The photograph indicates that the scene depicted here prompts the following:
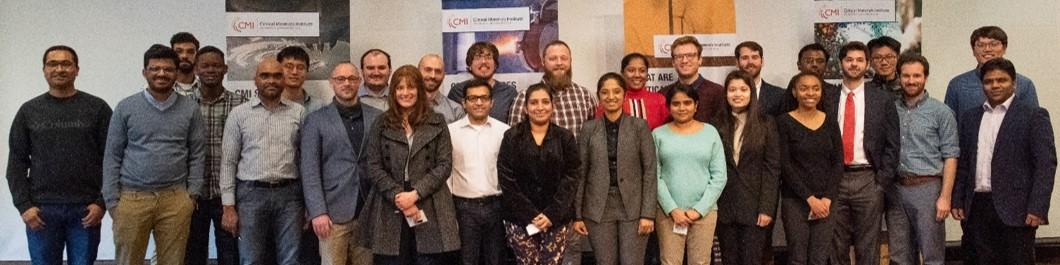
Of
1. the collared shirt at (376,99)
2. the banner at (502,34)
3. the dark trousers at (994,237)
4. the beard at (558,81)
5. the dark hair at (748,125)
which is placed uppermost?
the banner at (502,34)

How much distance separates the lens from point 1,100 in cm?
545

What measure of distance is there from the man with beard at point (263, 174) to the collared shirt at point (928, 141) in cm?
325

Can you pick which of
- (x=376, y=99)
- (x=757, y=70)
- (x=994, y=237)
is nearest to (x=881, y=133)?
(x=994, y=237)

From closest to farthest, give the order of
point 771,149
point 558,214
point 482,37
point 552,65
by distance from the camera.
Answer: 1. point 558,214
2. point 771,149
3. point 552,65
4. point 482,37

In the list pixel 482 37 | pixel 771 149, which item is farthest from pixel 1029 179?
pixel 482 37

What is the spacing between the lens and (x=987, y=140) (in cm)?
404

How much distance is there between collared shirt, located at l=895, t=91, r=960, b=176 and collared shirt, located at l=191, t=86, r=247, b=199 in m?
3.72

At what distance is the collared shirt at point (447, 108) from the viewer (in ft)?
14.1

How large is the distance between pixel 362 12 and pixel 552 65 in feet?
5.98

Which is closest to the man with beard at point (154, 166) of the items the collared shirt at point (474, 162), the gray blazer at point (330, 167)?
the gray blazer at point (330, 167)

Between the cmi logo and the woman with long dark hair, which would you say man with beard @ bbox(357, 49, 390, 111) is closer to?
the cmi logo

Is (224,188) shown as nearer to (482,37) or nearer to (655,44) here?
(482,37)

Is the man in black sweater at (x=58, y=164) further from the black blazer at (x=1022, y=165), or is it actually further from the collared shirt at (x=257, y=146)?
the black blazer at (x=1022, y=165)

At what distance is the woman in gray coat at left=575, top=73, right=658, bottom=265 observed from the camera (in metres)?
3.75
